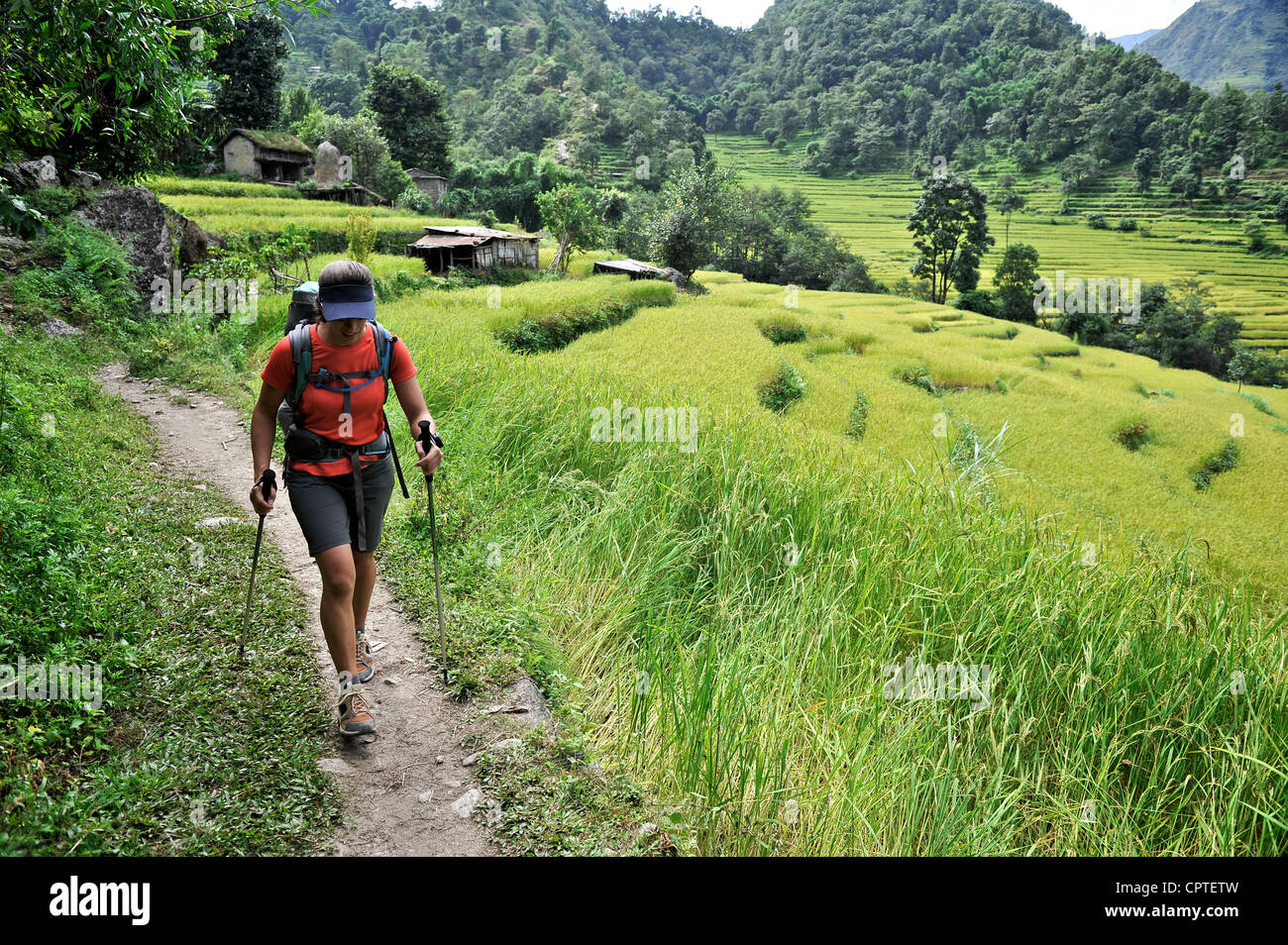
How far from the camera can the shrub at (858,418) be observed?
53.5 feet

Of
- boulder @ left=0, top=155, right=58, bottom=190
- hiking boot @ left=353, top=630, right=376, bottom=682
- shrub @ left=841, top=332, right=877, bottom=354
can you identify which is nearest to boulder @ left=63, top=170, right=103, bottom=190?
boulder @ left=0, top=155, right=58, bottom=190

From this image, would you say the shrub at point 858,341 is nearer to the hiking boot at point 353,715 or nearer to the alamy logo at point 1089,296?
the hiking boot at point 353,715

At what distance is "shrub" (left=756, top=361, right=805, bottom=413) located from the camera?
55.8 feet

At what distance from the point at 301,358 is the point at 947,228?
213ft

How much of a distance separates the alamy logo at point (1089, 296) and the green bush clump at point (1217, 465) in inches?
1289

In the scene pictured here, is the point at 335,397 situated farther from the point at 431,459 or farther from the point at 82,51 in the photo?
the point at 82,51

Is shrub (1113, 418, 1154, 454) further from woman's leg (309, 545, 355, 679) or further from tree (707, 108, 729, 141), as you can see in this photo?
tree (707, 108, 729, 141)

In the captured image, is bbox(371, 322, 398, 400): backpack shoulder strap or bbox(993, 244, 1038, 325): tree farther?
bbox(993, 244, 1038, 325): tree

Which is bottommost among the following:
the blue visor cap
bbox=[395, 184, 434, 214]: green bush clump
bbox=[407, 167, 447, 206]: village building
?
the blue visor cap

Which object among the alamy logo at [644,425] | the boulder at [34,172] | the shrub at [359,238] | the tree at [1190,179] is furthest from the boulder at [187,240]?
the tree at [1190,179]

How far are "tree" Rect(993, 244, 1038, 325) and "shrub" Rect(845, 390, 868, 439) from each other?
42442 mm

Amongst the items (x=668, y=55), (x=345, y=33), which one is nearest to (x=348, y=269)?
(x=345, y=33)

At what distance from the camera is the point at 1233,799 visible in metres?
3.33
